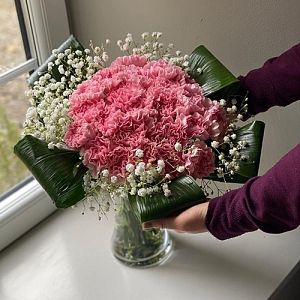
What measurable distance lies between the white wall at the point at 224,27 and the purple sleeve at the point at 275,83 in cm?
11

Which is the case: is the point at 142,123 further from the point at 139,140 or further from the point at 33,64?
the point at 33,64

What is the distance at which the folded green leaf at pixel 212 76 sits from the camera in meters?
0.86

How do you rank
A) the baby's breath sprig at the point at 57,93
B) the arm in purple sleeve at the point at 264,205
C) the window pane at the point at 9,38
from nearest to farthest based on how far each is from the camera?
the arm in purple sleeve at the point at 264,205 → the baby's breath sprig at the point at 57,93 → the window pane at the point at 9,38

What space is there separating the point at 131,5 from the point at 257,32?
295 millimetres

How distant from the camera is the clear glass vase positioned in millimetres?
1020

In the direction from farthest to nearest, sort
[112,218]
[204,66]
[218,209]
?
1. [112,218]
2. [204,66]
3. [218,209]

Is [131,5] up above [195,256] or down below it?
above

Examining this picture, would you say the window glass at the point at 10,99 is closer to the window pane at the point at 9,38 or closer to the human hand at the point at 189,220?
the window pane at the point at 9,38

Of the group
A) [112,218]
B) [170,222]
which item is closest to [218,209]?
[170,222]

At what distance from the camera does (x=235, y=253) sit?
1.10 metres

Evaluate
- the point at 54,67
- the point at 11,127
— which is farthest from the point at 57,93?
the point at 11,127

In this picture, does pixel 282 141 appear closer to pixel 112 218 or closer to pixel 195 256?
pixel 195 256

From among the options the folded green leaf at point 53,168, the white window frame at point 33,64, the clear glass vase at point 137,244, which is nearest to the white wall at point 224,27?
the white window frame at point 33,64

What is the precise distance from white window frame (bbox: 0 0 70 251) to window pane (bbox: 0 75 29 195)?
3 centimetres
